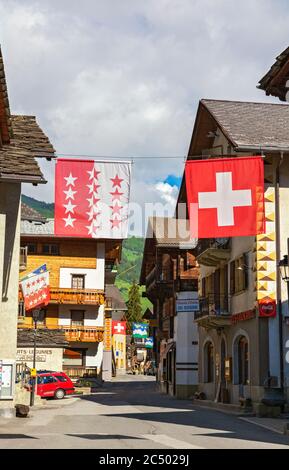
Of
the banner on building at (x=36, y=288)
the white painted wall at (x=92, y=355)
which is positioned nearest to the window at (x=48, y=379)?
the banner on building at (x=36, y=288)

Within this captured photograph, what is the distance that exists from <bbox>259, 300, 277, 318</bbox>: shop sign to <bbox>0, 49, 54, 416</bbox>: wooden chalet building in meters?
10.2

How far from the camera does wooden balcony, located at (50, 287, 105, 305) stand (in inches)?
2224

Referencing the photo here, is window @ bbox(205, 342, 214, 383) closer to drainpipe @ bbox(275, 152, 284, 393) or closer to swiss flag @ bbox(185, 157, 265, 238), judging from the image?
drainpipe @ bbox(275, 152, 284, 393)

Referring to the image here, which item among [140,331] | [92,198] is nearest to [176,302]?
[92,198]

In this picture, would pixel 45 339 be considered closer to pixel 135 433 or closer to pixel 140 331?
pixel 135 433

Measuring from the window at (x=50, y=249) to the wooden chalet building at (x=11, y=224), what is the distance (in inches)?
1372

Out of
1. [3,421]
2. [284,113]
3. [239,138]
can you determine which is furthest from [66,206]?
[284,113]

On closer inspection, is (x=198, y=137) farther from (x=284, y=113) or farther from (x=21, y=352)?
(x=21, y=352)

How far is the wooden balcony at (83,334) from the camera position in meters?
56.0

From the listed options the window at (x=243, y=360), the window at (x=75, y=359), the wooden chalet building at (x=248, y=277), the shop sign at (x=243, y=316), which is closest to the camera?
the wooden chalet building at (x=248, y=277)

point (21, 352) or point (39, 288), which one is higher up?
point (39, 288)

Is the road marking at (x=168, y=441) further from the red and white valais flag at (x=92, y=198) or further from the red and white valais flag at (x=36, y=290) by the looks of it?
the red and white valais flag at (x=36, y=290)
